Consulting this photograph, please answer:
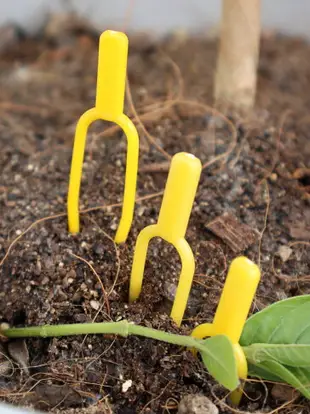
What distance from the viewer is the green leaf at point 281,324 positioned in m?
0.65

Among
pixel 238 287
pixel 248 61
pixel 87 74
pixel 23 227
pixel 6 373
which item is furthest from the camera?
pixel 87 74

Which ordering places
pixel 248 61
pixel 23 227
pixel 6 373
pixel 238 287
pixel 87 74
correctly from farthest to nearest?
pixel 87 74 < pixel 248 61 < pixel 23 227 < pixel 6 373 < pixel 238 287

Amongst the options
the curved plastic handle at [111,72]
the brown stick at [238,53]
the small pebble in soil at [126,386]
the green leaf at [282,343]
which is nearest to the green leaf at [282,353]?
the green leaf at [282,343]

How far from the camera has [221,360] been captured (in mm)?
602

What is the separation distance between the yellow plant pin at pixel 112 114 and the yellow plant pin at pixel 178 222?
67 mm

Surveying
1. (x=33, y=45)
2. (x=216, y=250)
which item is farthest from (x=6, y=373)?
(x=33, y=45)

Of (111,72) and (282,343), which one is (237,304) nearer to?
(282,343)

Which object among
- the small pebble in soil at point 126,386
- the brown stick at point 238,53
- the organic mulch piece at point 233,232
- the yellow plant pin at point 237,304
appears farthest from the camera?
the brown stick at point 238,53

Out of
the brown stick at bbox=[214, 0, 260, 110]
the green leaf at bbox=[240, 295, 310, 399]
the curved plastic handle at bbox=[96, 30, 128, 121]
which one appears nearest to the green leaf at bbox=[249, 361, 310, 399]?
the green leaf at bbox=[240, 295, 310, 399]

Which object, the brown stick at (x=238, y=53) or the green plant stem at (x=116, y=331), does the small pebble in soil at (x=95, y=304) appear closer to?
the green plant stem at (x=116, y=331)

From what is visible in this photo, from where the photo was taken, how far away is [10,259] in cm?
79

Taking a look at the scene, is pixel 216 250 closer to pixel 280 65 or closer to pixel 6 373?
pixel 6 373

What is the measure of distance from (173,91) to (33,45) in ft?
1.02

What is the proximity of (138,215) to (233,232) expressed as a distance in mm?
107
